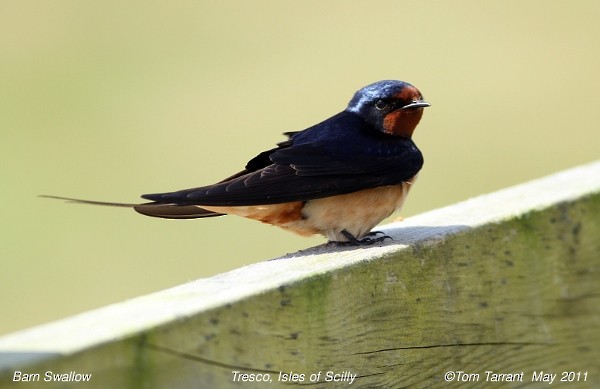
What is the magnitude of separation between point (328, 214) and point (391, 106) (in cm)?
55

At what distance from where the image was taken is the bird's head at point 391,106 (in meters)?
3.46

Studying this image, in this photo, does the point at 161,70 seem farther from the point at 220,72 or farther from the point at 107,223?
the point at 107,223

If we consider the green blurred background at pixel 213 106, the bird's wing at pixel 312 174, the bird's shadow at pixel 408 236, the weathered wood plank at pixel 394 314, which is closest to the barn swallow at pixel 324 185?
the bird's wing at pixel 312 174

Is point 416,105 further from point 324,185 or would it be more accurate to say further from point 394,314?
point 394,314

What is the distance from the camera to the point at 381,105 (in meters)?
3.49

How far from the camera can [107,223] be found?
7867 millimetres

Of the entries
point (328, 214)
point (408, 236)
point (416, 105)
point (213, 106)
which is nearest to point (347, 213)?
point (328, 214)

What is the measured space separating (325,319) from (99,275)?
5.19 m

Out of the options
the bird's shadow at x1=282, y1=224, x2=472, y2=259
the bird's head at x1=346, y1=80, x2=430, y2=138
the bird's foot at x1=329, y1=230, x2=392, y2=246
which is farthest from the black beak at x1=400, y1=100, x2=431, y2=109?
the bird's shadow at x1=282, y1=224, x2=472, y2=259

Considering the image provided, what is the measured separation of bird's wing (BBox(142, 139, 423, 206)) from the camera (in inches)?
116

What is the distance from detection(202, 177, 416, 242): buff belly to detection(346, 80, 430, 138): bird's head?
1.32 ft

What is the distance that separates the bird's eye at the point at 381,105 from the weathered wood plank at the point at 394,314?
0.71 meters

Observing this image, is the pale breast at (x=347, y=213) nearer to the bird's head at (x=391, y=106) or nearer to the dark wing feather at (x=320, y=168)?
the dark wing feather at (x=320, y=168)

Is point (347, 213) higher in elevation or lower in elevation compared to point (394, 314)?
higher
